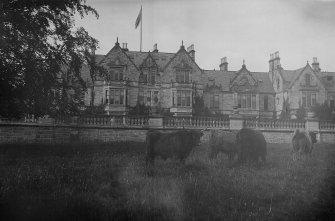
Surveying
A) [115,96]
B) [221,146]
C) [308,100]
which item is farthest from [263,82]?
[221,146]

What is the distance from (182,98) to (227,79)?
910 cm

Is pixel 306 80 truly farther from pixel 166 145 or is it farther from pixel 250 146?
pixel 166 145

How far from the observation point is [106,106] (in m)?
42.2

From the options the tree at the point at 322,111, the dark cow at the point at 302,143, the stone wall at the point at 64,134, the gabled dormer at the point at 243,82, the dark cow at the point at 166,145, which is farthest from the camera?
the gabled dormer at the point at 243,82

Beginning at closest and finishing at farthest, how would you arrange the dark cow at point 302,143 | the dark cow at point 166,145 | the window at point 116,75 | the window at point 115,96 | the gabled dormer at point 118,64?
the dark cow at point 166,145 < the dark cow at point 302,143 < the window at point 115,96 < the gabled dormer at point 118,64 < the window at point 116,75

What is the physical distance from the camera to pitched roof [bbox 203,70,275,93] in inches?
1928

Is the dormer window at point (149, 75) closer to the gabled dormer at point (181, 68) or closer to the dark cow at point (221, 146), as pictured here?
the gabled dormer at point (181, 68)

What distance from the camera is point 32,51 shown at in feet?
35.1

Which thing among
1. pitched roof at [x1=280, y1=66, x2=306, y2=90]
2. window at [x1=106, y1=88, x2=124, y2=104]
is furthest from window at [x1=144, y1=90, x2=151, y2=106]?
pitched roof at [x1=280, y1=66, x2=306, y2=90]

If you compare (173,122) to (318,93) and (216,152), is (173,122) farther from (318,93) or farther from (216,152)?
(318,93)

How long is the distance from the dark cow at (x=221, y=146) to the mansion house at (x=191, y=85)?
95.0ft

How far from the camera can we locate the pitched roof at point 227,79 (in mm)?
48963

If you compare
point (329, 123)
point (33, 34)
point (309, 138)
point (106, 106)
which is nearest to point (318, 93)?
point (329, 123)

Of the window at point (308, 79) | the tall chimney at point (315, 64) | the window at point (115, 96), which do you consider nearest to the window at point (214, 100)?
the window at point (115, 96)
